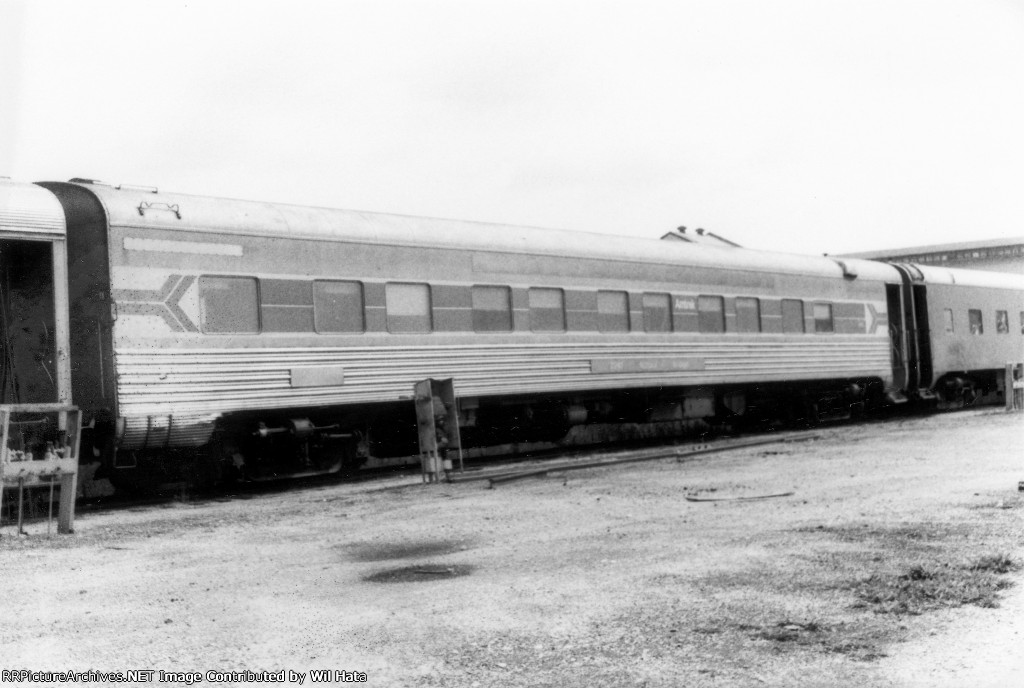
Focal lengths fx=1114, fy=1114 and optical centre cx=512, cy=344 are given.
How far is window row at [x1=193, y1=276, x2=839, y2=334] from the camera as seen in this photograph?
12250 millimetres

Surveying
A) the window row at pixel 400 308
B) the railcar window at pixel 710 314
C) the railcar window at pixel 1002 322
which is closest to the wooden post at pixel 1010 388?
the window row at pixel 400 308

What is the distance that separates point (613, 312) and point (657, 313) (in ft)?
3.40

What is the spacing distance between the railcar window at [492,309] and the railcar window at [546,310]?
43cm

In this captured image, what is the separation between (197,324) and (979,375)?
1925 cm

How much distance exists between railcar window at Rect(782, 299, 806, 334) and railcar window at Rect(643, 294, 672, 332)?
3.20 metres

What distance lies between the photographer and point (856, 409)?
21891 millimetres

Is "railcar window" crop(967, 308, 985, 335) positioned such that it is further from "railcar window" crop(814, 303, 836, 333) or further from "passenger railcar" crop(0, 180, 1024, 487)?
"railcar window" crop(814, 303, 836, 333)

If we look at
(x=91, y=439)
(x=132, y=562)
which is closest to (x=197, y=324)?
(x=91, y=439)

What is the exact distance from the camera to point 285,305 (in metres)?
12.7

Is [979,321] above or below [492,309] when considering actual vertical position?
below

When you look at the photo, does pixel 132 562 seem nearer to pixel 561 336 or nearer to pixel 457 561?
pixel 457 561

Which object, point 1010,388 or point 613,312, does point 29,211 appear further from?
point 1010,388

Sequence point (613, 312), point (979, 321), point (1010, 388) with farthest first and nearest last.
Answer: point (979, 321) → point (1010, 388) → point (613, 312)

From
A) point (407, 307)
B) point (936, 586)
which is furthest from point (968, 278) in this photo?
point (936, 586)
